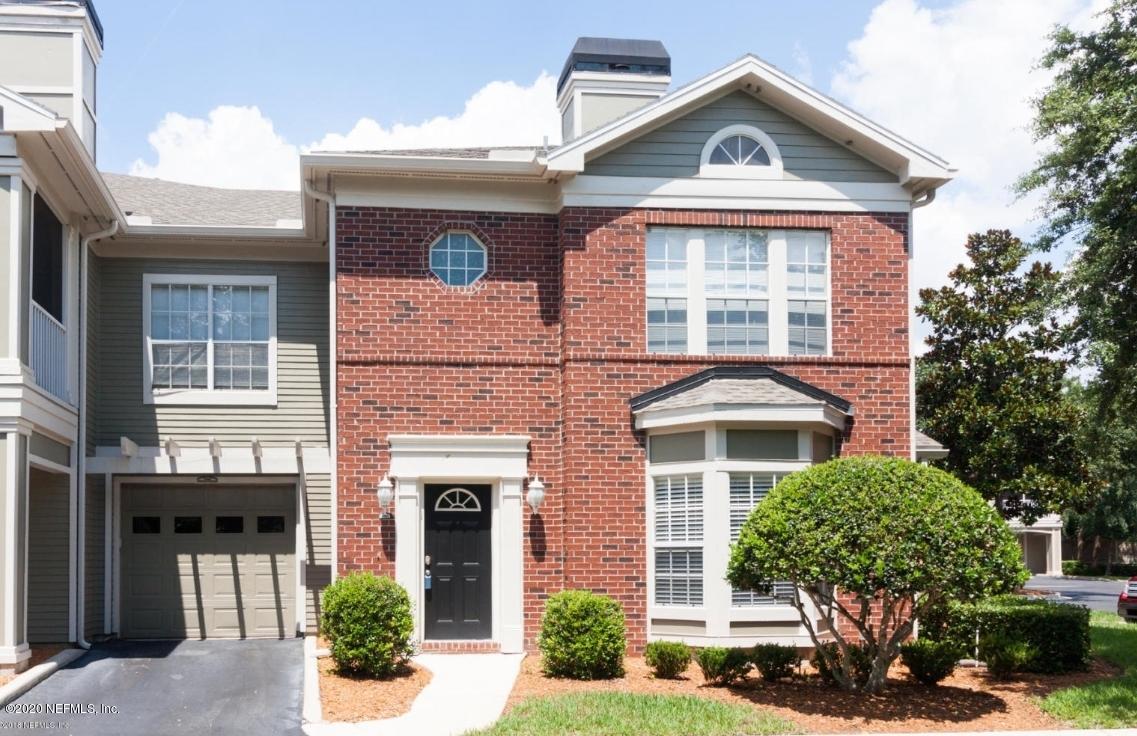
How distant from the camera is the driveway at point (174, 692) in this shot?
12.2 metres

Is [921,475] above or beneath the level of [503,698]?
above

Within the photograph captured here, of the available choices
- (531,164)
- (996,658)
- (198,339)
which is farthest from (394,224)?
(996,658)

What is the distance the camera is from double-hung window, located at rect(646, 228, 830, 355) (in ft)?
54.1

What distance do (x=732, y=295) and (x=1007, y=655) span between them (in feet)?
17.6

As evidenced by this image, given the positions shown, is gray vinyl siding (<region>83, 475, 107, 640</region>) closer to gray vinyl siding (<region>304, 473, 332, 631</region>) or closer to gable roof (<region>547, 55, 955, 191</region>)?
gray vinyl siding (<region>304, 473, 332, 631</region>)

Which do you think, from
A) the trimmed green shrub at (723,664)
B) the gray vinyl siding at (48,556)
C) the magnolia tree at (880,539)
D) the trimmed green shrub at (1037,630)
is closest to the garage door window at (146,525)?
the gray vinyl siding at (48,556)

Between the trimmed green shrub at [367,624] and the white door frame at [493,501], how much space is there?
4.76ft

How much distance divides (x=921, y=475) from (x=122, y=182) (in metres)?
14.4

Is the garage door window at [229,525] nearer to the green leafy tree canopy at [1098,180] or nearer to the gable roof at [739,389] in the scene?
the gable roof at [739,389]

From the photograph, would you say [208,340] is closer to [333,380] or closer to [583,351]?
[333,380]

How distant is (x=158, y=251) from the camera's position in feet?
59.9

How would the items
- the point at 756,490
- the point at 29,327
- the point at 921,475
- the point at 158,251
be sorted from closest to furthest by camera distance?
the point at 921,475, the point at 29,327, the point at 756,490, the point at 158,251

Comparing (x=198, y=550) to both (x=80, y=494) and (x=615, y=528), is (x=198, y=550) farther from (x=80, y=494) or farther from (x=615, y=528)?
(x=615, y=528)

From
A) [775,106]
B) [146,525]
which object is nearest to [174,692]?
[146,525]
